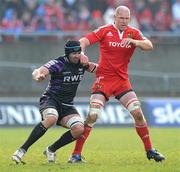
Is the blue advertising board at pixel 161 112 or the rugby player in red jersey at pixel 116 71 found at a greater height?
the blue advertising board at pixel 161 112

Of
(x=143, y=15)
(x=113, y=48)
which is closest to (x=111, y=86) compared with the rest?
(x=113, y=48)

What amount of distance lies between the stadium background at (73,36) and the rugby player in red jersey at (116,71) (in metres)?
13.9

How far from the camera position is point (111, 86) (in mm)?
13203

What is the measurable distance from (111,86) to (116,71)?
0.28 m

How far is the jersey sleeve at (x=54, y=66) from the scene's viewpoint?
12414 mm

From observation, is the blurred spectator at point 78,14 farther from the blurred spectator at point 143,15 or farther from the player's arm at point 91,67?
the player's arm at point 91,67

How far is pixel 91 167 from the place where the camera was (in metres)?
11.8

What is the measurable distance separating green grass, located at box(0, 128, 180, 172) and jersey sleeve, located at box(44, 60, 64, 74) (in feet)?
5.13

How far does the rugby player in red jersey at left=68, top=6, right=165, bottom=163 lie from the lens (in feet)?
42.6

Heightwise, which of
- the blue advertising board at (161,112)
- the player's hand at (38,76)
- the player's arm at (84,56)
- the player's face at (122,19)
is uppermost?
the blue advertising board at (161,112)

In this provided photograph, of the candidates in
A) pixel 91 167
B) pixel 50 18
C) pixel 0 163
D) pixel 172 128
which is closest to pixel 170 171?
pixel 91 167

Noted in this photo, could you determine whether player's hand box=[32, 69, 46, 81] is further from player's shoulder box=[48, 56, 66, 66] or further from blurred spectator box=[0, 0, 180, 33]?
blurred spectator box=[0, 0, 180, 33]

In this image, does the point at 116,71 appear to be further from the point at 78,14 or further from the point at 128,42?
the point at 78,14

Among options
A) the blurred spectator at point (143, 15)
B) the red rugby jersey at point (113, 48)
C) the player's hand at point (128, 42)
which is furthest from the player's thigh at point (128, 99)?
the blurred spectator at point (143, 15)
